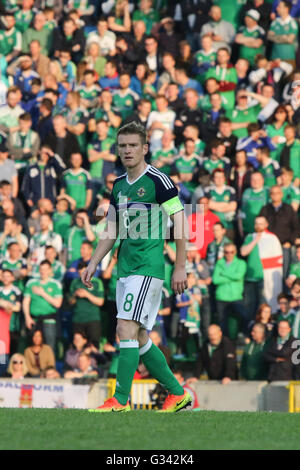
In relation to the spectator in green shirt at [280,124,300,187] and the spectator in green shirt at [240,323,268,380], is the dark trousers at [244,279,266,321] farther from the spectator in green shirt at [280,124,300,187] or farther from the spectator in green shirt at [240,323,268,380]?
the spectator in green shirt at [280,124,300,187]

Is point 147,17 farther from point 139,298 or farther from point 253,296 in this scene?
point 139,298

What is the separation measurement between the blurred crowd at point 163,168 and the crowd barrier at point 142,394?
33 centimetres

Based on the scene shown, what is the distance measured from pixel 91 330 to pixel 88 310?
0.97ft

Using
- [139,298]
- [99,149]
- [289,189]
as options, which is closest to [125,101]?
[99,149]

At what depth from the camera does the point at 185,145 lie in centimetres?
1730

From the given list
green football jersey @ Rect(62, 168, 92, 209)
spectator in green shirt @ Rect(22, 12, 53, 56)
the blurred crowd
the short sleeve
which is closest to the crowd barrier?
the blurred crowd

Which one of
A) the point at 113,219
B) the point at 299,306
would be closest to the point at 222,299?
the point at 299,306

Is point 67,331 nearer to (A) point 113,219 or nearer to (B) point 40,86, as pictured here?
(B) point 40,86

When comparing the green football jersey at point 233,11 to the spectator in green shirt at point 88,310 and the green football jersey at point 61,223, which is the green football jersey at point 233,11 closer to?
the green football jersey at point 61,223

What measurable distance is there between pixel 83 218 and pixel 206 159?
216cm

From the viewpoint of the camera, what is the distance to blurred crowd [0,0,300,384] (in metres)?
15.8

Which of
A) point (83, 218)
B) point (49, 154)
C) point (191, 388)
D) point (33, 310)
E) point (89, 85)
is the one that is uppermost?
point (89, 85)

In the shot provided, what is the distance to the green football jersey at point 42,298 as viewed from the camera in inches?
642

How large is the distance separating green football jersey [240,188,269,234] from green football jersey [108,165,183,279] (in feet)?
25.5
